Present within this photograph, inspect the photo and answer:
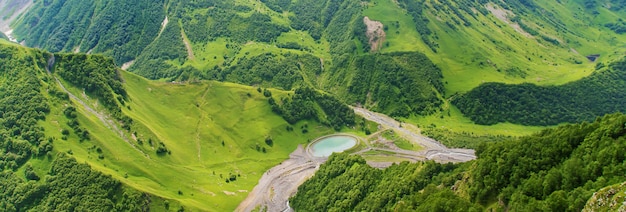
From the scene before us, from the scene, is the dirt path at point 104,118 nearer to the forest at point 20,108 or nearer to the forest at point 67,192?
the forest at point 20,108

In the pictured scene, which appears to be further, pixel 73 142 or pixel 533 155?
pixel 73 142

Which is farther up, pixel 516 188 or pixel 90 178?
pixel 516 188

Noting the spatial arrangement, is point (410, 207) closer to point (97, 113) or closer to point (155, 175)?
point (155, 175)

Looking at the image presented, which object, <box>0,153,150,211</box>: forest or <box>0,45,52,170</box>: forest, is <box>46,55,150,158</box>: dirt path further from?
<box>0,153,150,211</box>: forest

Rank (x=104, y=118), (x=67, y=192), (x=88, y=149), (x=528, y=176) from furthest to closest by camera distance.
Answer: (x=104, y=118)
(x=88, y=149)
(x=67, y=192)
(x=528, y=176)

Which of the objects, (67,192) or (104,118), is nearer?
(67,192)

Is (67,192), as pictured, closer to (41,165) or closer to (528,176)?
(41,165)

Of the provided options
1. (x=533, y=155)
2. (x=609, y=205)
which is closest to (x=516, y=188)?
(x=533, y=155)

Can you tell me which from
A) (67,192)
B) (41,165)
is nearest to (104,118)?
(41,165)

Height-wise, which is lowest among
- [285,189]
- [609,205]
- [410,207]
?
[285,189]
